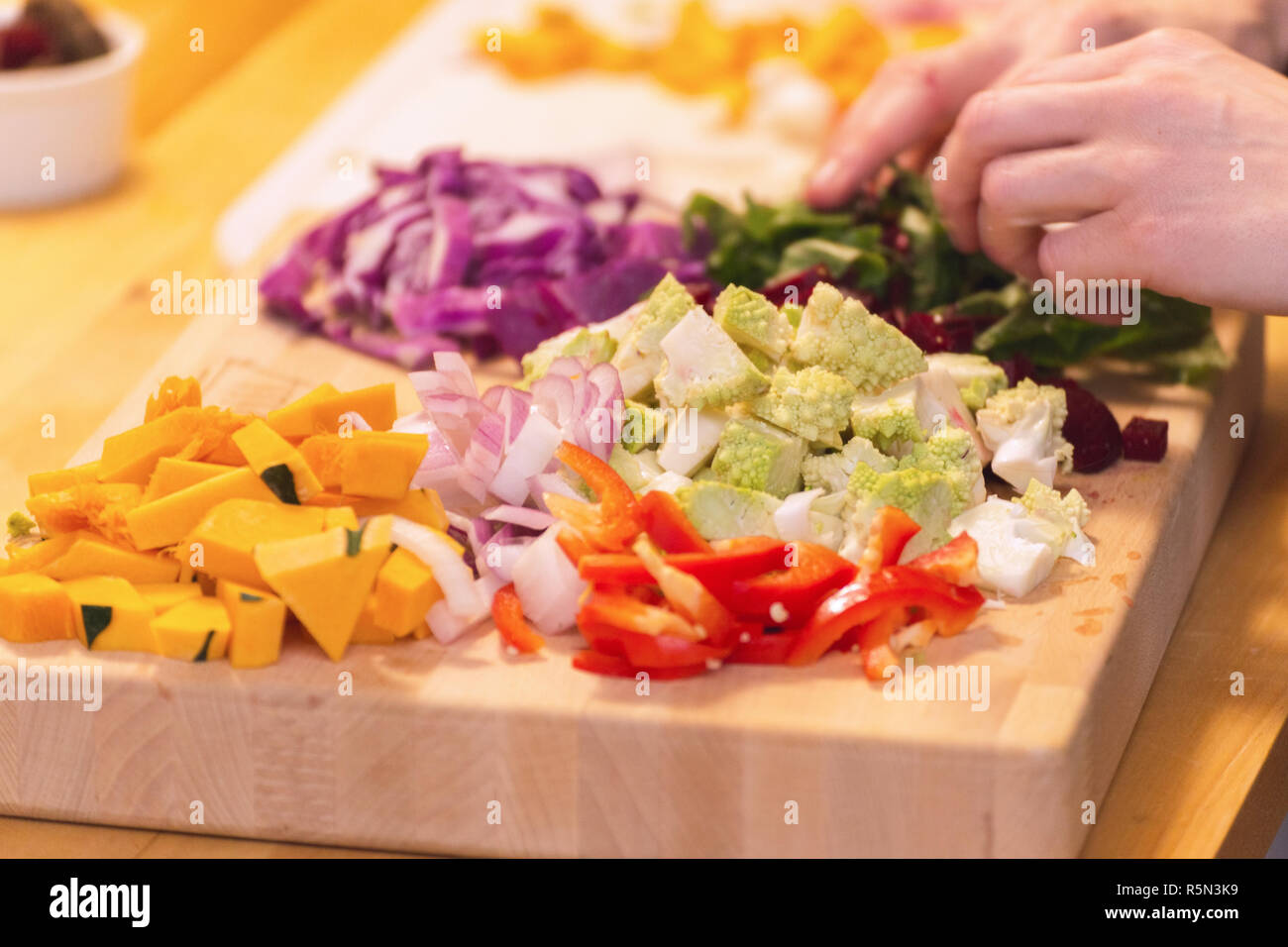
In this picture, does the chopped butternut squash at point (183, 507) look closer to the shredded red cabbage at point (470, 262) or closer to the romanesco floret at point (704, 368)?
the romanesco floret at point (704, 368)

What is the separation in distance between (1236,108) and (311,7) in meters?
2.82

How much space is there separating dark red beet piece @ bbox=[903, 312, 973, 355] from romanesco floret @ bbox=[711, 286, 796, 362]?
0.32 m

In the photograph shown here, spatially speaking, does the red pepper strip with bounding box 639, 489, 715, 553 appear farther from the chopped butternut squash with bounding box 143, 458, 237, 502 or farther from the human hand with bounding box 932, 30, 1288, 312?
the human hand with bounding box 932, 30, 1288, 312

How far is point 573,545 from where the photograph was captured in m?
1.60

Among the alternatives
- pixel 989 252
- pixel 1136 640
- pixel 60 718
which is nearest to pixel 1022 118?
pixel 989 252

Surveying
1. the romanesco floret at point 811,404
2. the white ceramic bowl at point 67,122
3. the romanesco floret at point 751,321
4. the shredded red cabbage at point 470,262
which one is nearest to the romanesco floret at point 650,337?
the romanesco floret at point 751,321

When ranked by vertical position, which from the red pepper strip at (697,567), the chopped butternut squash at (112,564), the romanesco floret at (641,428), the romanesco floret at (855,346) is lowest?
the chopped butternut squash at (112,564)

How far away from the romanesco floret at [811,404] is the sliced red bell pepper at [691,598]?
260mm

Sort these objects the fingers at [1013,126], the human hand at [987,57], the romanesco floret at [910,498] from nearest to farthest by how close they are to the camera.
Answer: the romanesco floret at [910,498]
the fingers at [1013,126]
the human hand at [987,57]

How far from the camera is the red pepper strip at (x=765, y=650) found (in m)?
1.55

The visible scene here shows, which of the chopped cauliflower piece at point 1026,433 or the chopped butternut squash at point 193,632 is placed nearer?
the chopped butternut squash at point 193,632

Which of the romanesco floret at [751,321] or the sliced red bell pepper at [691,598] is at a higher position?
the romanesco floret at [751,321]

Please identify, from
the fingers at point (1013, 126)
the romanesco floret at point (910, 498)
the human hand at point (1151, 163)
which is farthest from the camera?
the fingers at point (1013, 126)

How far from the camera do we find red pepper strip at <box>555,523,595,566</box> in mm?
1598
